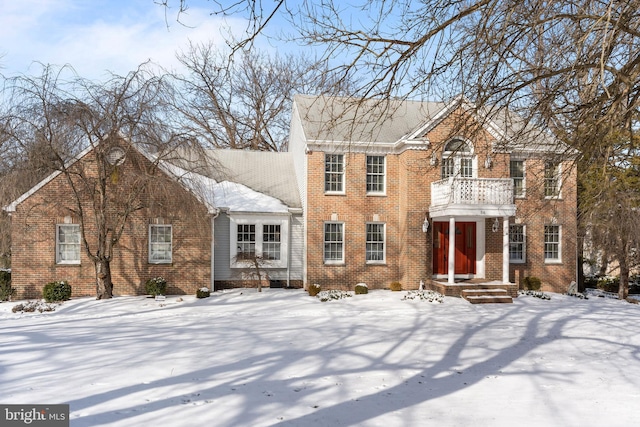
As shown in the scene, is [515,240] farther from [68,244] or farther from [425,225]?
[68,244]

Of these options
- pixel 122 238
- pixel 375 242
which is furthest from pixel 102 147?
pixel 375 242

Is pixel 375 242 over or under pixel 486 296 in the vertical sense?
over

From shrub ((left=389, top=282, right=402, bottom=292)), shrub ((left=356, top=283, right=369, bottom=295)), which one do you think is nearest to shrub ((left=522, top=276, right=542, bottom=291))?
shrub ((left=389, top=282, right=402, bottom=292))

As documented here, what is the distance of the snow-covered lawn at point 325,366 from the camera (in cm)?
599

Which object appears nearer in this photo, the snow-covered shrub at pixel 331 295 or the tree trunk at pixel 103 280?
the tree trunk at pixel 103 280

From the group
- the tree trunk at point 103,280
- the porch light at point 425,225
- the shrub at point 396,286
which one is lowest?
the shrub at point 396,286

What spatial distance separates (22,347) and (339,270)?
1154cm

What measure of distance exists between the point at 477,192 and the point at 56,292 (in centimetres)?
1436

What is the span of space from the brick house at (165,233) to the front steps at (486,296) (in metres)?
6.48

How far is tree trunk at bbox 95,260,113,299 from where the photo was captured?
1550 centimetres

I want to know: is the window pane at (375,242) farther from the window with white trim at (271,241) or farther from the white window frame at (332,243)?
the window with white trim at (271,241)

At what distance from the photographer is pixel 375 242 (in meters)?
19.1

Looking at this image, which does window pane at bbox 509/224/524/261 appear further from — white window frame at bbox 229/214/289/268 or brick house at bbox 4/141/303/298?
white window frame at bbox 229/214/289/268

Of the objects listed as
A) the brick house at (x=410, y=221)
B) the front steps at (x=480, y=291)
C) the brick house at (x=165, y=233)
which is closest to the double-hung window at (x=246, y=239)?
the brick house at (x=165, y=233)
